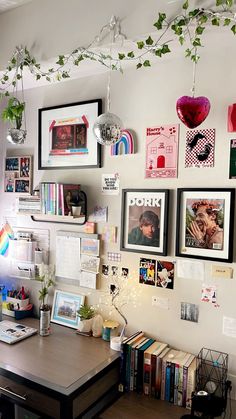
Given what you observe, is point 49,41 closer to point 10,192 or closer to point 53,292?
point 10,192

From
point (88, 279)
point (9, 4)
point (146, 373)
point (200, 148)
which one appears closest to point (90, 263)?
point (88, 279)

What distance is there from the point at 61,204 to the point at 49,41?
0.97 metres

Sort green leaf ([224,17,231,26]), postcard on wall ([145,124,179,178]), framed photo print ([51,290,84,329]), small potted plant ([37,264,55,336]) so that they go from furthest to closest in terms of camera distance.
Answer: framed photo print ([51,290,84,329]) → small potted plant ([37,264,55,336]) → postcard on wall ([145,124,179,178]) → green leaf ([224,17,231,26])

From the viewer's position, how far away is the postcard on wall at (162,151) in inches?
76.3

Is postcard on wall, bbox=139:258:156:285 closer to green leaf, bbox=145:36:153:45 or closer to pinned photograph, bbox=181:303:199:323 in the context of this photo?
pinned photograph, bbox=181:303:199:323

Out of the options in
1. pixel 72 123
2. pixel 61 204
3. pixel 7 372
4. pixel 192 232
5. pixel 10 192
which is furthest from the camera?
pixel 10 192

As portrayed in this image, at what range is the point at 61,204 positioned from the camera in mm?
2152

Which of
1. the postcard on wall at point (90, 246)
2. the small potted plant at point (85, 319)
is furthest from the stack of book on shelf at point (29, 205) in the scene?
the small potted plant at point (85, 319)

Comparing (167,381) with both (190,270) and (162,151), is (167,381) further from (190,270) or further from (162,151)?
(162,151)

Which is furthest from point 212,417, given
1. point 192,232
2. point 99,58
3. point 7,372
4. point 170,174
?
point 99,58

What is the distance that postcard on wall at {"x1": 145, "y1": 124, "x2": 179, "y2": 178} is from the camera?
6.36ft

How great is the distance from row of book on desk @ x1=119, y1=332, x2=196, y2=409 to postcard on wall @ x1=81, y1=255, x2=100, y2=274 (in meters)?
0.50

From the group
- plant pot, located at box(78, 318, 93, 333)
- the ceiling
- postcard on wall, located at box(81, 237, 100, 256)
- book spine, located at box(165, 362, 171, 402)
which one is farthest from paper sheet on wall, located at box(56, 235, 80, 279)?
the ceiling

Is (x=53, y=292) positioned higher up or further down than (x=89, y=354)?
higher up
